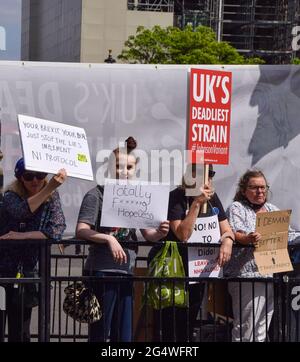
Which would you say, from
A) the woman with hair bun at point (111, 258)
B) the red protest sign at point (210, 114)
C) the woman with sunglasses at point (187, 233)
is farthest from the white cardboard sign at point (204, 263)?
the red protest sign at point (210, 114)

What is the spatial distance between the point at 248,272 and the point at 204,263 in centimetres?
38

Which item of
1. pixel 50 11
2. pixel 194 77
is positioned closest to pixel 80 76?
pixel 194 77

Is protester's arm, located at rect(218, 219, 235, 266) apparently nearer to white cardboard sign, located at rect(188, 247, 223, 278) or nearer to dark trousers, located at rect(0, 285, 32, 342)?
white cardboard sign, located at rect(188, 247, 223, 278)

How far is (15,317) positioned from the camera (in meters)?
6.39

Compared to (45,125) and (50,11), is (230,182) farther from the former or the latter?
(50,11)

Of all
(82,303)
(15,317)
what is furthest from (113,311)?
(15,317)

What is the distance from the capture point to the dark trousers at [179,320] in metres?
6.73

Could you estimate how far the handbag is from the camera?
6500 mm

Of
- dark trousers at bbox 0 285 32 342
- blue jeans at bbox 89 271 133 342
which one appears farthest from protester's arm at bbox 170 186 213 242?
dark trousers at bbox 0 285 32 342

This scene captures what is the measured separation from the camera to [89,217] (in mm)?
6801

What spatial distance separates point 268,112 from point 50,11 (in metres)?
90.4

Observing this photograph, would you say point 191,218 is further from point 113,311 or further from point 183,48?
point 183,48

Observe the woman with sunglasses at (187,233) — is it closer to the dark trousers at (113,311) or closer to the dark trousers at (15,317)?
the dark trousers at (113,311)

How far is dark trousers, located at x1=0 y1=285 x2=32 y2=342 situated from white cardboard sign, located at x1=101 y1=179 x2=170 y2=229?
0.85 meters
